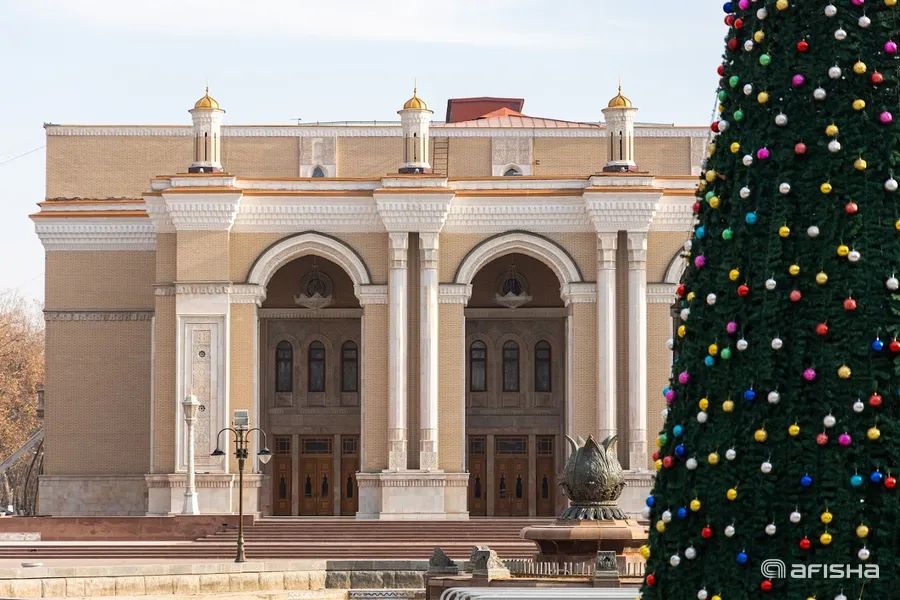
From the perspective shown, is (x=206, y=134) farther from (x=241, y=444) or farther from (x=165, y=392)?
(x=241, y=444)

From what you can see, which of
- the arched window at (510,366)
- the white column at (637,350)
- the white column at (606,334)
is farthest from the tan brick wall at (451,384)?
the arched window at (510,366)

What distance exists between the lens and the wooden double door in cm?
4294

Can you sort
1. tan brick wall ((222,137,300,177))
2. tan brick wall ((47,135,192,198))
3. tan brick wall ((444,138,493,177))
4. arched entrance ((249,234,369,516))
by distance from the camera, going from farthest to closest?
tan brick wall ((222,137,300,177)) < tan brick wall ((444,138,493,177)) < tan brick wall ((47,135,192,198)) < arched entrance ((249,234,369,516))

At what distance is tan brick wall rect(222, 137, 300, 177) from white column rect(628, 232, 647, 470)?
1214cm

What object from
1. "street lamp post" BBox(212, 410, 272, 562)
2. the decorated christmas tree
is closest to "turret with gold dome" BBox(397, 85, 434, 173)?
"street lamp post" BBox(212, 410, 272, 562)

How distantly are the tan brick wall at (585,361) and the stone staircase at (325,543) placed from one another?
2.56 meters

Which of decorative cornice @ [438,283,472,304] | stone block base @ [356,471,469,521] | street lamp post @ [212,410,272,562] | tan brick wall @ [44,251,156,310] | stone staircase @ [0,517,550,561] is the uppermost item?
tan brick wall @ [44,251,156,310]

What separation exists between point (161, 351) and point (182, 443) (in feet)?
7.16

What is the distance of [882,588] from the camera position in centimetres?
802

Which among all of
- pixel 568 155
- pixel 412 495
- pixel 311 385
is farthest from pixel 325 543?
pixel 568 155

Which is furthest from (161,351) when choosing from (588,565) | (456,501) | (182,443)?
(588,565)

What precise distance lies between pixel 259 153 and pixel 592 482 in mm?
29839

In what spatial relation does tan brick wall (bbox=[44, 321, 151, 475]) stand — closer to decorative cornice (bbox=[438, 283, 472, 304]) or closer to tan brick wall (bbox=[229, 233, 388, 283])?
tan brick wall (bbox=[229, 233, 388, 283])

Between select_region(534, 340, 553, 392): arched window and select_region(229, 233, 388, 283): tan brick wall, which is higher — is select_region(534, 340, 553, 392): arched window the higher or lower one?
the lower one
